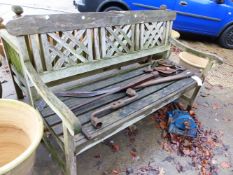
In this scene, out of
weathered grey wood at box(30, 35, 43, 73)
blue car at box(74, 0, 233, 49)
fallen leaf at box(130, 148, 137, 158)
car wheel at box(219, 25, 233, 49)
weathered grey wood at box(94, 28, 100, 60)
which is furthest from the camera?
car wheel at box(219, 25, 233, 49)

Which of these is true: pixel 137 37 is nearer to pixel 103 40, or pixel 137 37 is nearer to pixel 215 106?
pixel 103 40

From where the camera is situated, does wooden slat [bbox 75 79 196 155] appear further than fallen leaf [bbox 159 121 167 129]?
No

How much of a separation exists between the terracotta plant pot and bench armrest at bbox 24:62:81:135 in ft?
0.41

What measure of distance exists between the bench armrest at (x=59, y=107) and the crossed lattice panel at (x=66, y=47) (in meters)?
0.22

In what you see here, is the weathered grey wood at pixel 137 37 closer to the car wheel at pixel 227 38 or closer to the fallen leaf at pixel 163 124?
the fallen leaf at pixel 163 124

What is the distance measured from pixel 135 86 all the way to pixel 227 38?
Result: 3.85 metres

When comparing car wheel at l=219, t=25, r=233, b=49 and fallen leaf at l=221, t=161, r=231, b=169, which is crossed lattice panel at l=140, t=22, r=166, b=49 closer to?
fallen leaf at l=221, t=161, r=231, b=169

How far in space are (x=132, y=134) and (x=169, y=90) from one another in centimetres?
62

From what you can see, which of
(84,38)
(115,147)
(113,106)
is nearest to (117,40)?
(84,38)

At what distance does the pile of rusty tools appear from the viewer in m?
1.71

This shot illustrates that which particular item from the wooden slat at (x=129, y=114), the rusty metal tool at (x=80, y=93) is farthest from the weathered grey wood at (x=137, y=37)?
the rusty metal tool at (x=80, y=93)

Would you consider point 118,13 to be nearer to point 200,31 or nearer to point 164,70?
point 164,70

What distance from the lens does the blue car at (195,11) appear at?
4.44 meters

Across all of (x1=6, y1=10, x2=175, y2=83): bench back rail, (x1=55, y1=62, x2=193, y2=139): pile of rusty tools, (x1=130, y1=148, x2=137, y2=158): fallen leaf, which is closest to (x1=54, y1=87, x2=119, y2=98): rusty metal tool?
(x1=55, y1=62, x2=193, y2=139): pile of rusty tools
